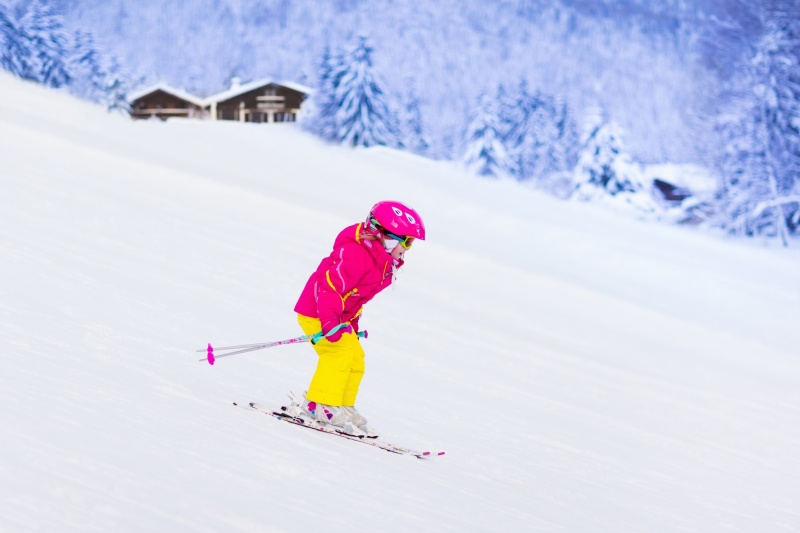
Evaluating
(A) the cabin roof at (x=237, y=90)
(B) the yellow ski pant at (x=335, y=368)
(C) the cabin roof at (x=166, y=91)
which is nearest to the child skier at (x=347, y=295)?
(B) the yellow ski pant at (x=335, y=368)

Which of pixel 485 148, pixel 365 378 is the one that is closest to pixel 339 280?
pixel 365 378

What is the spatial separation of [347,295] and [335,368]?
0.34 metres

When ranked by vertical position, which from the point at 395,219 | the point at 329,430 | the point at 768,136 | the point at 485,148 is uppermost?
the point at 768,136

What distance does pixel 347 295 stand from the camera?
3.66m

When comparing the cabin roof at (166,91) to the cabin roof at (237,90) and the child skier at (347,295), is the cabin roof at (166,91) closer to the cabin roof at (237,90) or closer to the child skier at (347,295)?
the cabin roof at (237,90)

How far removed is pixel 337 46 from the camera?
20.8 m

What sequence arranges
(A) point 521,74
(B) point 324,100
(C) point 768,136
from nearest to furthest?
(C) point 768,136 → (B) point 324,100 → (A) point 521,74

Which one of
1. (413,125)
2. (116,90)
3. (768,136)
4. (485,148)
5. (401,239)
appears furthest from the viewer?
(485,148)

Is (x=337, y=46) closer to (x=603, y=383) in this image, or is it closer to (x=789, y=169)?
(x=789, y=169)

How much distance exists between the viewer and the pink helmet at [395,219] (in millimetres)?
3617

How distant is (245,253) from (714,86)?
15908 mm

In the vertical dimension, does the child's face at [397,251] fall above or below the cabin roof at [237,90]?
below

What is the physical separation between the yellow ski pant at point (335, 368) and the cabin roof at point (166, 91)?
47.5 feet

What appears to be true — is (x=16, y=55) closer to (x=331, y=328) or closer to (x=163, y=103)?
(x=163, y=103)
